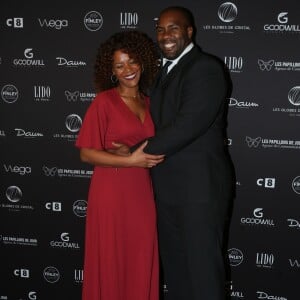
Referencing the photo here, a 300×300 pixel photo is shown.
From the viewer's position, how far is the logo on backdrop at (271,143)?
315cm

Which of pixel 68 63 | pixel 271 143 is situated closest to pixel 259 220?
pixel 271 143

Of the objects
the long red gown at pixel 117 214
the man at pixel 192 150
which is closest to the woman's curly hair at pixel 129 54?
the long red gown at pixel 117 214

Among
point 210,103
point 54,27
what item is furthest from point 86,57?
point 210,103

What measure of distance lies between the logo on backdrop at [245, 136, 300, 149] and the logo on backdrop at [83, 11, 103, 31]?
1487 millimetres

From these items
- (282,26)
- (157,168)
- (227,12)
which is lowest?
(157,168)

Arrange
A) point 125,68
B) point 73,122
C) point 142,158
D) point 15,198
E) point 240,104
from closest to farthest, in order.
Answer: point 142,158 → point 125,68 → point 240,104 → point 73,122 → point 15,198

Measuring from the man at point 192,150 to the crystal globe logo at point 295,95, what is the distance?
108 cm

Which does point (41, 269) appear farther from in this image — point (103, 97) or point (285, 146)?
point (285, 146)

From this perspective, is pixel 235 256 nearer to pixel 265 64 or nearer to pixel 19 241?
pixel 265 64

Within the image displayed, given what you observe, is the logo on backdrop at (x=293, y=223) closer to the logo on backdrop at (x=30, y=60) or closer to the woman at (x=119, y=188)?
the woman at (x=119, y=188)

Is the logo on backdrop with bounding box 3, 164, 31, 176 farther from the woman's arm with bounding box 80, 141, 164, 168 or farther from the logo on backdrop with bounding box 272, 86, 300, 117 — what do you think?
the logo on backdrop with bounding box 272, 86, 300, 117

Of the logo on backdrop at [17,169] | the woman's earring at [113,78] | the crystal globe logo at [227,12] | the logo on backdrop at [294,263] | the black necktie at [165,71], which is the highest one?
the crystal globe logo at [227,12]

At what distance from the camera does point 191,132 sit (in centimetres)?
209

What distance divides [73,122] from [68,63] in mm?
483
